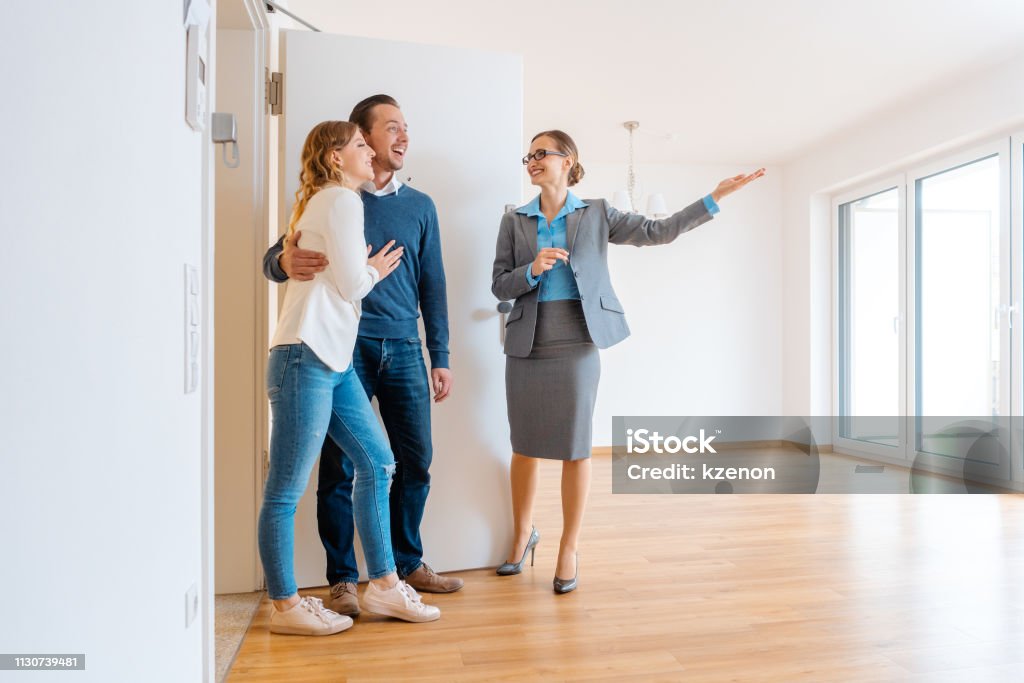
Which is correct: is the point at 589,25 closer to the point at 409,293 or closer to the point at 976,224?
the point at 409,293

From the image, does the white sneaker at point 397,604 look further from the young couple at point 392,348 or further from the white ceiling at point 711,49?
the white ceiling at point 711,49

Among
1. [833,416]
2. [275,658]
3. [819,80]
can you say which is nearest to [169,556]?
[275,658]

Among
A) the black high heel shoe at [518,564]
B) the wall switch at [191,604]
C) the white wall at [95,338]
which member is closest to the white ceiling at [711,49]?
the black high heel shoe at [518,564]

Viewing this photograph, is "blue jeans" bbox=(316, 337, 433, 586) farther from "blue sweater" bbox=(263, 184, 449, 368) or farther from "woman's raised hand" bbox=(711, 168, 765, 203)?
"woman's raised hand" bbox=(711, 168, 765, 203)

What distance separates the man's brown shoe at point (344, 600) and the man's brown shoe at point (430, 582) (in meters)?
0.21

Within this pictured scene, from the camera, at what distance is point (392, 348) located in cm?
216

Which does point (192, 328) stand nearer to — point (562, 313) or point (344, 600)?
point (344, 600)

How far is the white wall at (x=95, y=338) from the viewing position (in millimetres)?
700

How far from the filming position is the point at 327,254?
1782mm

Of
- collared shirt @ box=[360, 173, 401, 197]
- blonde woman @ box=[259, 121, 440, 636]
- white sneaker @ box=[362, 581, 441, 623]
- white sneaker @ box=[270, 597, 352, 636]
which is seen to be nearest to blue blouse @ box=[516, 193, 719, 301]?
collared shirt @ box=[360, 173, 401, 197]

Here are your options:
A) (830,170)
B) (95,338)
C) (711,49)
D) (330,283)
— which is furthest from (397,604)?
(830,170)

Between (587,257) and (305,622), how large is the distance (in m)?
1.32

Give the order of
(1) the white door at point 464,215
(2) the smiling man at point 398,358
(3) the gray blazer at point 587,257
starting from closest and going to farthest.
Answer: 1. (2) the smiling man at point 398,358
2. (3) the gray blazer at point 587,257
3. (1) the white door at point 464,215
